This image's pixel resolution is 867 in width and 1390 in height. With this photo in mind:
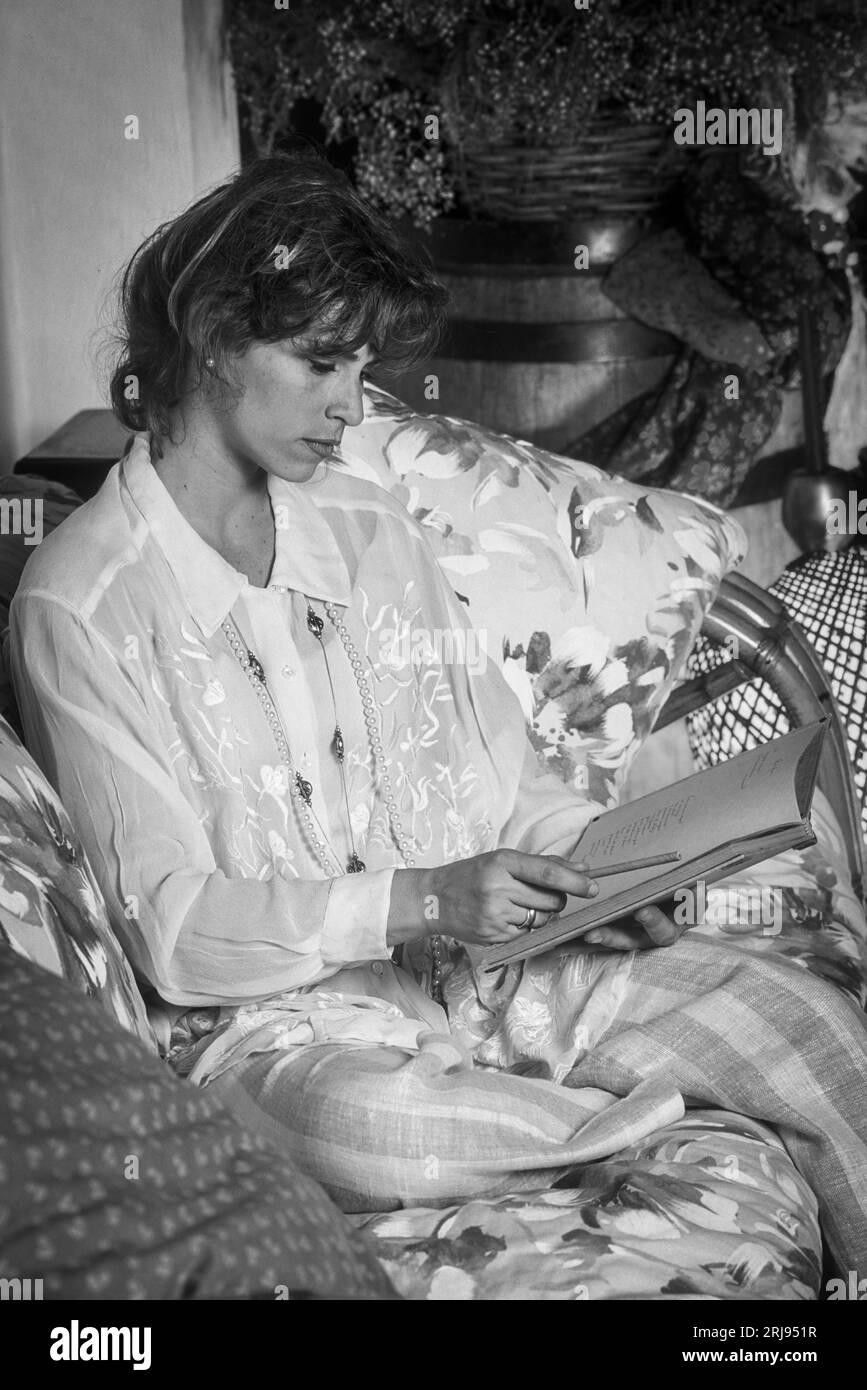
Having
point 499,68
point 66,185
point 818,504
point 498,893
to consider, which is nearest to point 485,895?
point 498,893

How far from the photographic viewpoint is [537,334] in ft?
7.51

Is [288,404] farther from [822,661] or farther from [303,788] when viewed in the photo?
[822,661]

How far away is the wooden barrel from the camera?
2238 mm

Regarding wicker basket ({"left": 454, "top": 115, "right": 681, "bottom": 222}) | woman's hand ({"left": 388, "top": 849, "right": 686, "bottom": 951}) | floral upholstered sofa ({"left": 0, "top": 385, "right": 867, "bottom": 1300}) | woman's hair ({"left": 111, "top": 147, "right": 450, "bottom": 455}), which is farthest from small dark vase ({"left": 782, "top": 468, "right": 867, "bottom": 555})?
woman's hand ({"left": 388, "top": 849, "right": 686, "bottom": 951})

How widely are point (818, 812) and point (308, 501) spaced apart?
65cm

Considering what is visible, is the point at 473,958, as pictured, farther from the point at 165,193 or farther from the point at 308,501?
the point at 165,193

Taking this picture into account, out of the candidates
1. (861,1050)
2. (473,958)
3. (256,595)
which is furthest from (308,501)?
(861,1050)

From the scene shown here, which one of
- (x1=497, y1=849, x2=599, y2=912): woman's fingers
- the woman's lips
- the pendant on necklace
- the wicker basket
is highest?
the wicker basket

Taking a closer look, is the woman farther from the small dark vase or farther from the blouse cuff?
the small dark vase

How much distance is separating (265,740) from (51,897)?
275 mm

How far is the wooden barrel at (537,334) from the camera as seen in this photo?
224cm

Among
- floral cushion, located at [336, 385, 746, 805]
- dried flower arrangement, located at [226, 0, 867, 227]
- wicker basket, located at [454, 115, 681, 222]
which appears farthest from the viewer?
wicker basket, located at [454, 115, 681, 222]

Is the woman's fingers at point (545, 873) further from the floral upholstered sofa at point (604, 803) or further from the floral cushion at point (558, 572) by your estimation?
the floral cushion at point (558, 572)

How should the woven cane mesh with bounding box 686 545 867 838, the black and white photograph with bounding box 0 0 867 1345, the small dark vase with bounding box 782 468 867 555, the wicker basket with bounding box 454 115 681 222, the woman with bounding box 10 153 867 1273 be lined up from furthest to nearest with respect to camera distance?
the small dark vase with bounding box 782 468 867 555
the wicker basket with bounding box 454 115 681 222
the woven cane mesh with bounding box 686 545 867 838
the woman with bounding box 10 153 867 1273
the black and white photograph with bounding box 0 0 867 1345
